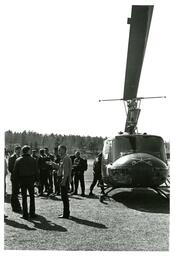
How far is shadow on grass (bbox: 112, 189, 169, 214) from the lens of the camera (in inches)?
383

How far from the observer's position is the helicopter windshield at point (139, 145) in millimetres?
10984

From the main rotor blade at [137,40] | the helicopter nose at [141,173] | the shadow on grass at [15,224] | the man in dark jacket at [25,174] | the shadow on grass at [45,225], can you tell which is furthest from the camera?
the helicopter nose at [141,173]

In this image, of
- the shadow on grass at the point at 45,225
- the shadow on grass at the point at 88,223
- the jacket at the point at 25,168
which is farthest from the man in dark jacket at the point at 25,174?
the shadow on grass at the point at 88,223

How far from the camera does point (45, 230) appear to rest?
23.5 ft

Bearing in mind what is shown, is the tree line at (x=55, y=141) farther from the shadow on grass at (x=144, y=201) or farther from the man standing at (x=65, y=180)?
the man standing at (x=65, y=180)

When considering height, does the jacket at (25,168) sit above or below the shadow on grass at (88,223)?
above

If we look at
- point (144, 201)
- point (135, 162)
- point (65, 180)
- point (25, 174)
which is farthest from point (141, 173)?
point (25, 174)

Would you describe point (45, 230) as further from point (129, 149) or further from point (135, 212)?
point (129, 149)

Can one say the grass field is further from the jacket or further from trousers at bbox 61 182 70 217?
the jacket

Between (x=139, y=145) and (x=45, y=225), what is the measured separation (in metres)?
4.56

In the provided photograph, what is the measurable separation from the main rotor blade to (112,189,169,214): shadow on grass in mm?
3910

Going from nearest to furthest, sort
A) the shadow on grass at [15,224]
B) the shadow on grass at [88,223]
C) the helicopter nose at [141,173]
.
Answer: the shadow on grass at [15,224] → the shadow on grass at [88,223] → the helicopter nose at [141,173]

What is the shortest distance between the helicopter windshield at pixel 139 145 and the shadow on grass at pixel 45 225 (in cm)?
373

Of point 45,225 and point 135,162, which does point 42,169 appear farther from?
point 45,225
